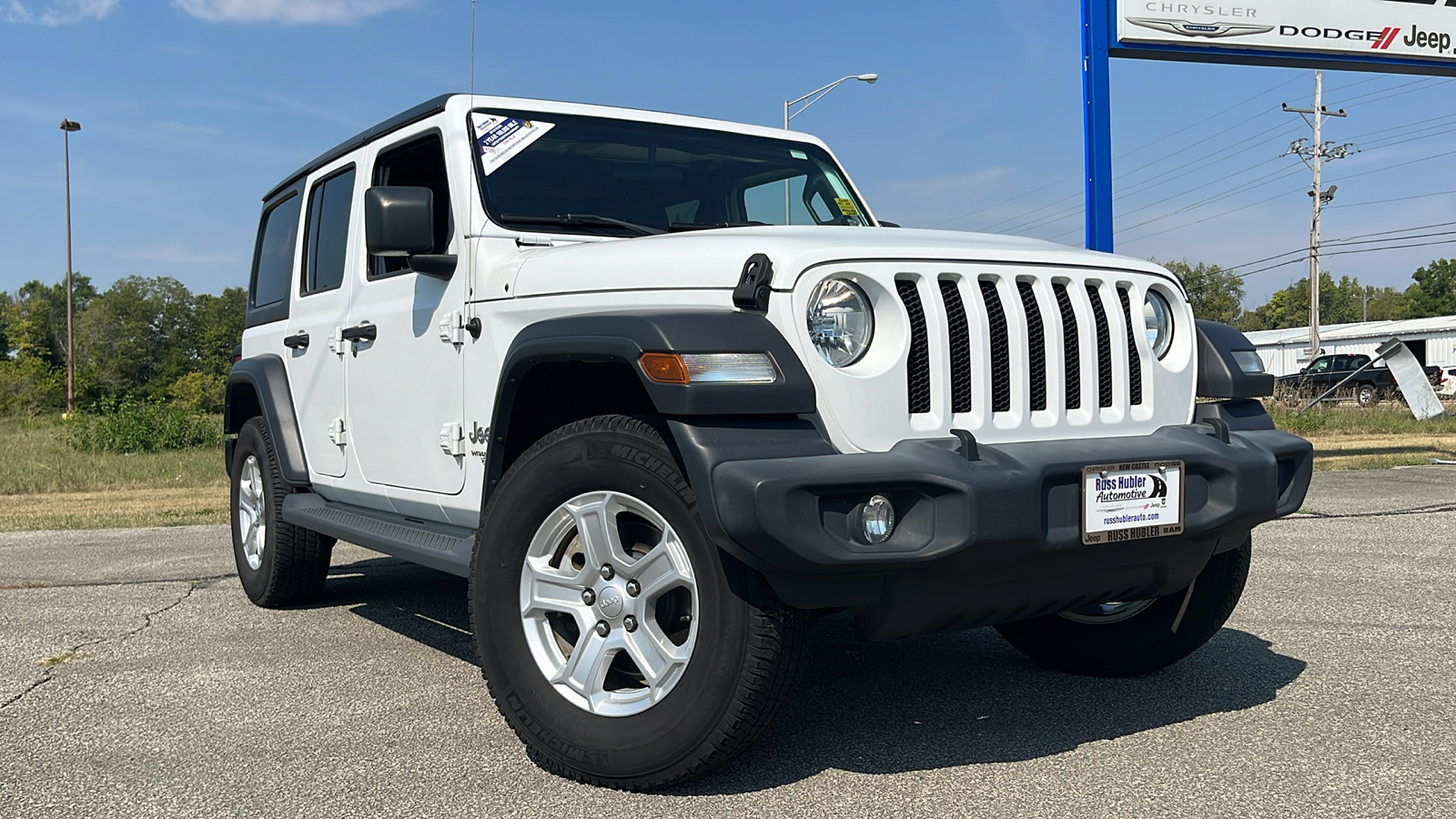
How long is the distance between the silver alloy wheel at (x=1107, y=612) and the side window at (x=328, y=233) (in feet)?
10.6

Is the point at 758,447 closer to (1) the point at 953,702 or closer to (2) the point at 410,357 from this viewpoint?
(1) the point at 953,702

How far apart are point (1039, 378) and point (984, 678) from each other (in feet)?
4.65

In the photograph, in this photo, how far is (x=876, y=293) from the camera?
305 cm

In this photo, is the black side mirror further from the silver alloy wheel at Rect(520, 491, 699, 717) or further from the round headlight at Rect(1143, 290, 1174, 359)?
the round headlight at Rect(1143, 290, 1174, 359)

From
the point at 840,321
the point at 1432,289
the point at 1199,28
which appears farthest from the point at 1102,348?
the point at 1432,289

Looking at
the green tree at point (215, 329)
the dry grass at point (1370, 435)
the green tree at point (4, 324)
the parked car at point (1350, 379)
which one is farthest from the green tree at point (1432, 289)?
the green tree at point (4, 324)

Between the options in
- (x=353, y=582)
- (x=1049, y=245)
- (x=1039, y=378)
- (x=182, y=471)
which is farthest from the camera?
A: (x=182, y=471)

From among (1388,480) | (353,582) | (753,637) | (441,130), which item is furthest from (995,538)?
(1388,480)

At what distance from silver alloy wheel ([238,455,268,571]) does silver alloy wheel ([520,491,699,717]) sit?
9.65 feet

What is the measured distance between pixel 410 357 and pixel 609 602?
1.62 meters

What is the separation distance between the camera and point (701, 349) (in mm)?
2812

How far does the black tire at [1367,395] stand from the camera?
32822mm

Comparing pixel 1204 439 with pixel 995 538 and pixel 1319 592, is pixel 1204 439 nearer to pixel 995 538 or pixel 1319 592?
pixel 995 538

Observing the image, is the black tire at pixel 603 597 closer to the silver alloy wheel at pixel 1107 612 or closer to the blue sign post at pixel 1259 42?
the silver alloy wheel at pixel 1107 612
